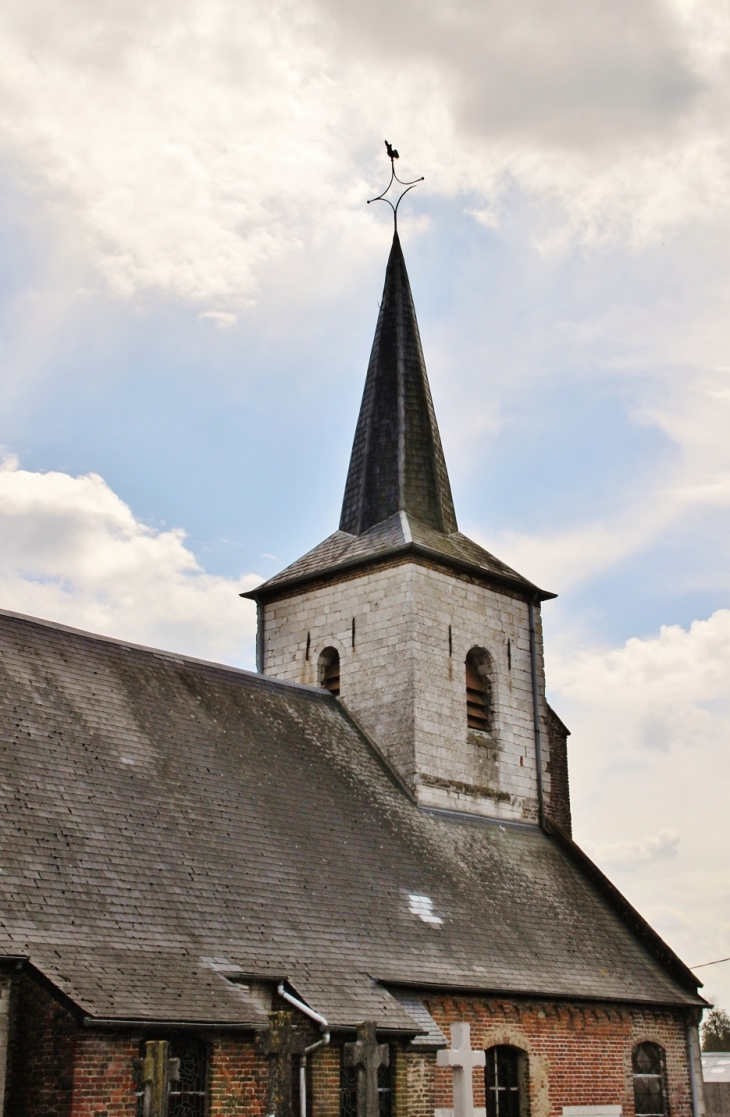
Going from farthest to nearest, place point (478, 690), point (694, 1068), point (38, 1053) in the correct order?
point (478, 690)
point (694, 1068)
point (38, 1053)

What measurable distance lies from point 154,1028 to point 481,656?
11664mm

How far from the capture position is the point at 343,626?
21969 millimetres

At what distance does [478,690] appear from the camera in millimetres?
22203

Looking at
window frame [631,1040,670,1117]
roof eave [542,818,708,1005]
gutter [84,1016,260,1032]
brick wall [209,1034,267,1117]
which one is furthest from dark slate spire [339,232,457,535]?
gutter [84,1016,260,1032]

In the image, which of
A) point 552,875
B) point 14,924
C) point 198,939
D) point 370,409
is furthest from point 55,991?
point 370,409

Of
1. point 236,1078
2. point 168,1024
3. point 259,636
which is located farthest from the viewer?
point 259,636

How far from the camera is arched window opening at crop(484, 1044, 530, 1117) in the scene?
16.3 metres

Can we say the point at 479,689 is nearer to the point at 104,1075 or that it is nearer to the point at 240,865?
the point at 240,865

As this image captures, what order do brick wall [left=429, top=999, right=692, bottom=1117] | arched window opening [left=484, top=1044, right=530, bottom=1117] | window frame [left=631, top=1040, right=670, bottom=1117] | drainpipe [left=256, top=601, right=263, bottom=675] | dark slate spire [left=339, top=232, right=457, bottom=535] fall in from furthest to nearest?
dark slate spire [left=339, top=232, right=457, bottom=535] < drainpipe [left=256, top=601, right=263, bottom=675] < window frame [left=631, top=1040, right=670, bottom=1117] < arched window opening [left=484, top=1044, right=530, bottom=1117] < brick wall [left=429, top=999, right=692, bottom=1117]

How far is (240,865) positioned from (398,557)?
7.64 m

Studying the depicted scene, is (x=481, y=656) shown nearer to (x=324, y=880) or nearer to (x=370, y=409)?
(x=370, y=409)

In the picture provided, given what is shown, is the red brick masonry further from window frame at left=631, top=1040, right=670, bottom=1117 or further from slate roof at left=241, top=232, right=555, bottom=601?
slate roof at left=241, top=232, right=555, bottom=601

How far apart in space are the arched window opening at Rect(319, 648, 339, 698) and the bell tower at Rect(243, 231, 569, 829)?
0.02m

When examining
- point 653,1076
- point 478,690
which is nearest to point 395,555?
point 478,690
